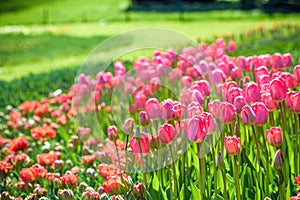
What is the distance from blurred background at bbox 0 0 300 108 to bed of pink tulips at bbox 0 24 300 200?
3.04 metres

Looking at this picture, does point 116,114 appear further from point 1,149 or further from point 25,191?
point 25,191

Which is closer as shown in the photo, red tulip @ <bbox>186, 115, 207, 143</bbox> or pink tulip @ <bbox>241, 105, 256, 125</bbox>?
red tulip @ <bbox>186, 115, 207, 143</bbox>

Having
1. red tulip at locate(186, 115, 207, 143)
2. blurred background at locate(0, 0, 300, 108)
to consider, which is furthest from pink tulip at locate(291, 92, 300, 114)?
blurred background at locate(0, 0, 300, 108)

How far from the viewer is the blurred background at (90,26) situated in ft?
29.1

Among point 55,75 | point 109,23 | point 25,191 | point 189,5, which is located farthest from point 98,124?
point 189,5

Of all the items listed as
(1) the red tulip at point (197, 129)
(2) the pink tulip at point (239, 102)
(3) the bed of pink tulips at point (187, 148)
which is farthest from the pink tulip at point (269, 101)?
(1) the red tulip at point (197, 129)

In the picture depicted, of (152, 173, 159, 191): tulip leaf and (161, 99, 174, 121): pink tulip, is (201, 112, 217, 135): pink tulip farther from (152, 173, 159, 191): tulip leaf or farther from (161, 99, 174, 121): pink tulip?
(152, 173, 159, 191): tulip leaf

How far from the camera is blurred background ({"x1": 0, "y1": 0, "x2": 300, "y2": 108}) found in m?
8.87

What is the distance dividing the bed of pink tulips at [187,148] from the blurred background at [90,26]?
9.96 feet

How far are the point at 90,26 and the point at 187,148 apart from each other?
18.2 meters

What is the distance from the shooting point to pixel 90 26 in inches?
816

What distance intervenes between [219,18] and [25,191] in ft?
53.6

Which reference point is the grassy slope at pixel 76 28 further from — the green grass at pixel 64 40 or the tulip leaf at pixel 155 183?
the tulip leaf at pixel 155 183

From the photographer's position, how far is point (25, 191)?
3186 millimetres
